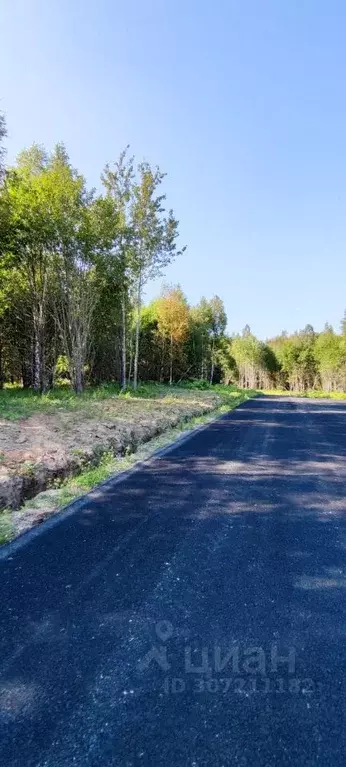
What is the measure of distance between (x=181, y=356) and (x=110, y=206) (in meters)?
13.5

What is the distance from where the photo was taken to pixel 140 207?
44.7 feet

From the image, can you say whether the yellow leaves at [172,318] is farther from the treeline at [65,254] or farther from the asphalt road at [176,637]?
the asphalt road at [176,637]

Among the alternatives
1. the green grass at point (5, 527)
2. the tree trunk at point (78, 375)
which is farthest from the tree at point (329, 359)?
the green grass at point (5, 527)

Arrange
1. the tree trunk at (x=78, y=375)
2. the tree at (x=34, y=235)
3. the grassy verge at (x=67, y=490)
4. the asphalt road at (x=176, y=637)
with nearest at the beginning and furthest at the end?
1. the asphalt road at (x=176, y=637)
2. the grassy verge at (x=67, y=490)
3. the tree at (x=34, y=235)
4. the tree trunk at (x=78, y=375)

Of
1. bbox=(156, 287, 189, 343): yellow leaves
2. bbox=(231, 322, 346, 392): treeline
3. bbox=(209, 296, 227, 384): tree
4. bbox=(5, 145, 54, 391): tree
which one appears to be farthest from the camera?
bbox=(231, 322, 346, 392): treeline

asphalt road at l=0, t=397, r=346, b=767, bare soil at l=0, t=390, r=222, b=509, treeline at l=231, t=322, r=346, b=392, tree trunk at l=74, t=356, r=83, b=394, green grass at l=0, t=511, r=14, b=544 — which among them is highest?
treeline at l=231, t=322, r=346, b=392

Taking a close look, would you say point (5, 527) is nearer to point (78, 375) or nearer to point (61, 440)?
point (61, 440)

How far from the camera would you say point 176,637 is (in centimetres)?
162

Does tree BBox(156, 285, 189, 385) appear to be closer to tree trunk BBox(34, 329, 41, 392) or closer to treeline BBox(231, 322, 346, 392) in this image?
tree trunk BBox(34, 329, 41, 392)

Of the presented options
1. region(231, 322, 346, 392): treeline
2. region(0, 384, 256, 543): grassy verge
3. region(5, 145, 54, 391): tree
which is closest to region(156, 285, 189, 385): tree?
region(5, 145, 54, 391): tree

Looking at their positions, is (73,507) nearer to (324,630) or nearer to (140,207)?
(324,630)

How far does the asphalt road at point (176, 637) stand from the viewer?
1.18m

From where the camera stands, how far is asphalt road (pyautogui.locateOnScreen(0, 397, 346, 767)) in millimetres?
1182


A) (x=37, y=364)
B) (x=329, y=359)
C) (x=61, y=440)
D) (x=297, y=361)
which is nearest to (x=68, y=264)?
(x=37, y=364)
